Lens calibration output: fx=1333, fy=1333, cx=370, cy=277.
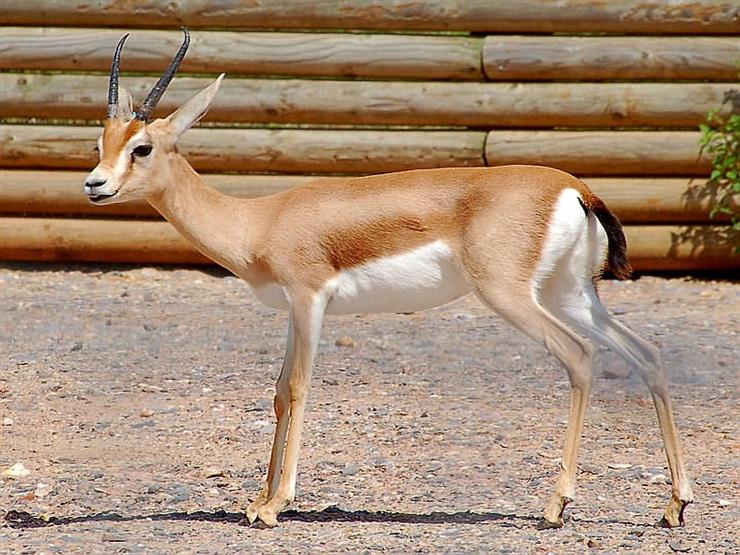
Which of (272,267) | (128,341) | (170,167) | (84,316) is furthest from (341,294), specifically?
(84,316)

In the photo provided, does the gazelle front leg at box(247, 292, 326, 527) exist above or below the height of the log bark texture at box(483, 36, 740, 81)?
below

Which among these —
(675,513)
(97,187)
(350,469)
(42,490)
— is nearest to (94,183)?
(97,187)

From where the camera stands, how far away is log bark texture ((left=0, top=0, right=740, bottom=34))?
994 cm

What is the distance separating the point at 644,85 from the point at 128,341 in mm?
4397

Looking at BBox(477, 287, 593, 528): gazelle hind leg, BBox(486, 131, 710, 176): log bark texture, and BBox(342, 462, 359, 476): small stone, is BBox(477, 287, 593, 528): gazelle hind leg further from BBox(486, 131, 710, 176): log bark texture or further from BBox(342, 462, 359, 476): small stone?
BBox(486, 131, 710, 176): log bark texture

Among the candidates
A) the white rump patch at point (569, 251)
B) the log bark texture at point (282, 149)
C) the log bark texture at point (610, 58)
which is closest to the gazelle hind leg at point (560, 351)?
the white rump patch at point (569, 251)

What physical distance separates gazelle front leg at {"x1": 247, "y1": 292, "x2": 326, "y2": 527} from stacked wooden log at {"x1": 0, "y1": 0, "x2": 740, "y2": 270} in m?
4.98

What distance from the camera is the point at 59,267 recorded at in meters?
10.6

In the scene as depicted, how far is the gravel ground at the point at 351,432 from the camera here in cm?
517

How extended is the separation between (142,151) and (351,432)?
193cm

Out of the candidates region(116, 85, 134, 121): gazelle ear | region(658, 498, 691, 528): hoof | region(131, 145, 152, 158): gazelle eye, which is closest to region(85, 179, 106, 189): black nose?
region(131, 145, 152, 158): gazelle eye

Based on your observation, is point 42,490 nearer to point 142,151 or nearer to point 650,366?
point 142,151

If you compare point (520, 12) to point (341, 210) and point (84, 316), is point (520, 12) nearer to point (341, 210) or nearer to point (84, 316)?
point (84, 316)

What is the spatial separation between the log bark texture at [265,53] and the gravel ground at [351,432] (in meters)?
1.90
